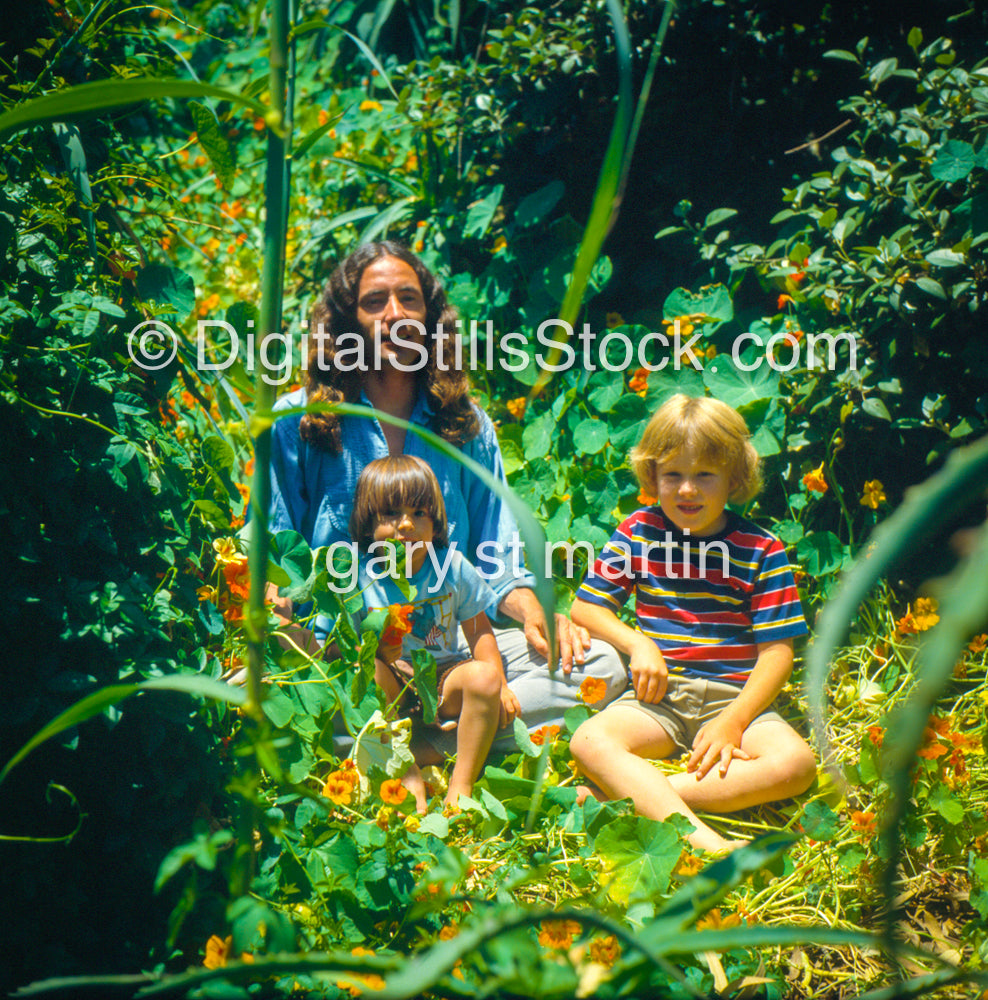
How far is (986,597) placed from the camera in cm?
43

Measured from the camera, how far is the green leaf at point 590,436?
222cm

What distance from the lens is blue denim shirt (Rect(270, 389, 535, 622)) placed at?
1894 millimetres

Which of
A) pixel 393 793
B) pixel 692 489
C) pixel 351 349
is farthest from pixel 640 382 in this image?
pixel 393 793

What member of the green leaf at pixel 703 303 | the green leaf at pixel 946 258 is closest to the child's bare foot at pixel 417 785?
the green leaf at pixel 703 303

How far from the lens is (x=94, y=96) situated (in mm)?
606

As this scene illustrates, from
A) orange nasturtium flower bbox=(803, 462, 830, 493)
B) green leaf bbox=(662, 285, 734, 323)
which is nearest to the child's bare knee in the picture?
orange nasturtium flower bbox=(803, 462, 830, 493)

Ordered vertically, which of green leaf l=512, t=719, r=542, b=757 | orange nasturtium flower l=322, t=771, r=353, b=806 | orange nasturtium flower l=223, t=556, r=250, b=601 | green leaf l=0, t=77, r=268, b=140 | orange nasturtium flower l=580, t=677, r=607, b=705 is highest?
green leaf l=0, t=77, r=268, b=140

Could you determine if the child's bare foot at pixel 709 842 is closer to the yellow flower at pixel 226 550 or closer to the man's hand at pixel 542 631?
the man's hand at pixel 542 631

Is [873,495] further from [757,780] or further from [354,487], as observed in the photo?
[354,487]

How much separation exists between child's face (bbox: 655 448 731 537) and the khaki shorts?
1.12 feet

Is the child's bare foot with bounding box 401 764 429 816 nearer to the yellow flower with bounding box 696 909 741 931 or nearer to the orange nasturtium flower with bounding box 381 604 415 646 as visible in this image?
the orange nasturtium flower with bounding box 381 604 415 646

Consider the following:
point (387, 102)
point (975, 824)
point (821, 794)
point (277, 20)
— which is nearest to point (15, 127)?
point (277, 20)

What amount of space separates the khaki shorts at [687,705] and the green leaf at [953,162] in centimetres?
123

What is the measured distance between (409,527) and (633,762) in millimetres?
669
